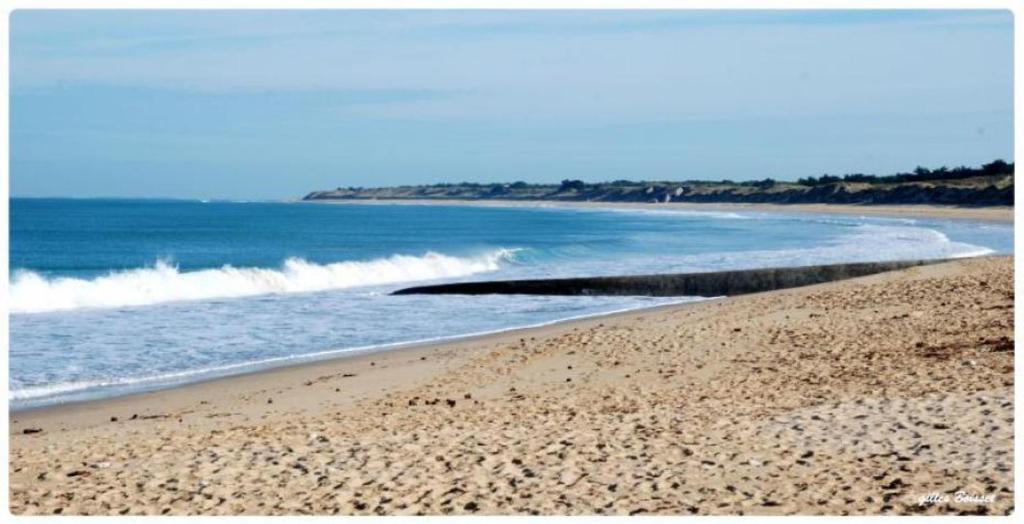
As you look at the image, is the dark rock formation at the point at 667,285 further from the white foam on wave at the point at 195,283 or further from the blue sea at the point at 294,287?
the white foam on wave at the point at 195,283

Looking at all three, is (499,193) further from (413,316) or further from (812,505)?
(812,505)

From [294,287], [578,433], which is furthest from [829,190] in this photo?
[578,433]

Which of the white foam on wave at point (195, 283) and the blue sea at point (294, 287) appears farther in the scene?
the white foam on wave at point (195, 283)

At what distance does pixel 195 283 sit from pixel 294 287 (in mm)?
2353

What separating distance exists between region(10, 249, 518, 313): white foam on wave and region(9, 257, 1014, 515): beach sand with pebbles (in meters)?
11.0

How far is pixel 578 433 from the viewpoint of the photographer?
871cm

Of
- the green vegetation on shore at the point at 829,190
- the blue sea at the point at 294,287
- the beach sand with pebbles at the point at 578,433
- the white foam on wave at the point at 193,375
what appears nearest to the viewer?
the beach sand with pebbles at the point at 578,433

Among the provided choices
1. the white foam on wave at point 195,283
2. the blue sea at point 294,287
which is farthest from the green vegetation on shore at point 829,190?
the white foam on wave at point 195,283

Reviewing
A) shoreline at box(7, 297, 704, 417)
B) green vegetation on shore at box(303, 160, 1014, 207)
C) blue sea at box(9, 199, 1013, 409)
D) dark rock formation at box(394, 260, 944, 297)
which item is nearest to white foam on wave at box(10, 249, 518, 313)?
blue sea at box(9, 199, 1013, 409)

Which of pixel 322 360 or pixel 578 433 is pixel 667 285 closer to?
pixel 322 360

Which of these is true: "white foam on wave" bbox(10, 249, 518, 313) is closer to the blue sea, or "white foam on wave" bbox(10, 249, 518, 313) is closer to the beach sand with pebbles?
the blue sea

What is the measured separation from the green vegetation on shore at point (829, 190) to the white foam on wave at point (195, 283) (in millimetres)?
54151

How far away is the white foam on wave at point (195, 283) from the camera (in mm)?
23938

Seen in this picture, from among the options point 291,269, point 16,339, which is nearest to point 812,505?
point 16,339
